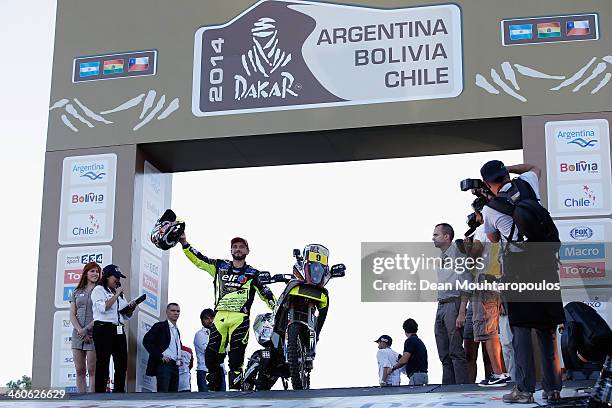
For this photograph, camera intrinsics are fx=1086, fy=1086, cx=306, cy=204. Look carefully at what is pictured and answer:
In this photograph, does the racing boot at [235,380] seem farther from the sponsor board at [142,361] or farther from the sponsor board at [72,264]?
the sponsor board at [72,264]

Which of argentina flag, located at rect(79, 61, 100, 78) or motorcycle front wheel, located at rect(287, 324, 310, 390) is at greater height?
argentina flag, located at rect(79, 61, 100, 78)

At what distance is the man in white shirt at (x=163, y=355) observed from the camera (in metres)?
10.5

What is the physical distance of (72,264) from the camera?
11406 mm

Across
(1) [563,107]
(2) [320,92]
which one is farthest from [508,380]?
(2) [320,92]

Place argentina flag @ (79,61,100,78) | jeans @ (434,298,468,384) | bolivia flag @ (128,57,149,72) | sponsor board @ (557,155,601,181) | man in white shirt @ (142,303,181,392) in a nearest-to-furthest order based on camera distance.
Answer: jeans @ (434,298,468,384), sponsor board @ (557,155,601,181), man in white shirt @ (142,303,181,392), bolivia flag @ (128,57,149,72), argentina flag @ (79,61,100,78)

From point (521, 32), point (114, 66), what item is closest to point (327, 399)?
point (521, 32)

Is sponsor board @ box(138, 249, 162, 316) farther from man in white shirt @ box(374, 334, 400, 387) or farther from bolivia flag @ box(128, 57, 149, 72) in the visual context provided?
man in white shirt @ box(374, 334, 400, 387)

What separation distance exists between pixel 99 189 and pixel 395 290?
11.0ft

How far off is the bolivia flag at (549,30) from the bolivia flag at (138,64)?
419 centimetres

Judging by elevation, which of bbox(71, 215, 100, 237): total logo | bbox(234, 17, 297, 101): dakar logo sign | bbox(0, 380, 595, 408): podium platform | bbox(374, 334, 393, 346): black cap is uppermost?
bbox(234, 17, 297, 101): dakar logo sign

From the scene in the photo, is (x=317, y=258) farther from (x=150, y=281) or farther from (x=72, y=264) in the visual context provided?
(x=72, y=264)

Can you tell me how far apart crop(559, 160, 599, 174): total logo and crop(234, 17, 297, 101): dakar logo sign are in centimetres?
286

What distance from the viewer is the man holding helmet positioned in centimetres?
973

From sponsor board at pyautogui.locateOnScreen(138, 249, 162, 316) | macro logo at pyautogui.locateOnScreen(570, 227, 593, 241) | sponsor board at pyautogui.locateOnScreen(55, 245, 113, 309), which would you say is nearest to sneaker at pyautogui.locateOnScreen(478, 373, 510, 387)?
macro logo at pyautogui.locateOnScreen(570, 227, 593, 241)
